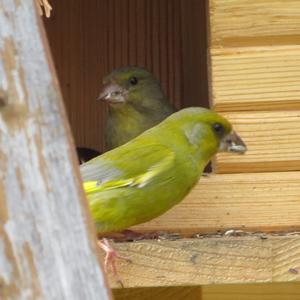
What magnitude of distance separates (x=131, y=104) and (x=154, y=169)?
1.08m

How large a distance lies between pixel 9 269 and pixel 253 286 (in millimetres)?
1755

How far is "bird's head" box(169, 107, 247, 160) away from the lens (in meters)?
2.99

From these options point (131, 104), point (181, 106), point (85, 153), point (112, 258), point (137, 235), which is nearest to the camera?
point (112, 258)

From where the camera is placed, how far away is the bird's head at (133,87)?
3.92 metres

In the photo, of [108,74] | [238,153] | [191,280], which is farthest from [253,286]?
[108,74]

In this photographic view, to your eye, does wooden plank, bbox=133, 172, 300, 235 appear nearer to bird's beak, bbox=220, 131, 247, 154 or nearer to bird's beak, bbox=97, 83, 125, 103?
bird's beak, bbox=220, 131, 247, 154

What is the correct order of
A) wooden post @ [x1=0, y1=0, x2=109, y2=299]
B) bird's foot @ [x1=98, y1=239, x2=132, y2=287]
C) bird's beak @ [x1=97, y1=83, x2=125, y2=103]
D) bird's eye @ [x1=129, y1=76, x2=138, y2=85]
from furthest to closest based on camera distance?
bird's eye @ [x1=129, y1=76, x2=138, y2=85] → bird's beak @ [x1=97, y1=83, x2=125, y2=103] → bird's foot @ [x1=98, y1=239, x2=132, y2=287] → wooden post @ [x1=0, y1=0, x2=109, y2=299]

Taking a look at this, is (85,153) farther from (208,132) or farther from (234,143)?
(234,143)

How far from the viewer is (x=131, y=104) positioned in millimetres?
4012

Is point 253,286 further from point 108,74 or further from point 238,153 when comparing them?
point 108,74

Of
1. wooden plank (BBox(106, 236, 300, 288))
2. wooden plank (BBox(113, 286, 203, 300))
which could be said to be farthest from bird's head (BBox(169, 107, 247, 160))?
wooden plank (BBox(106, 236, 300, 288))

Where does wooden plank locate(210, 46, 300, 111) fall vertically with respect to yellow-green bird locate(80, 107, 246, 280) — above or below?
above

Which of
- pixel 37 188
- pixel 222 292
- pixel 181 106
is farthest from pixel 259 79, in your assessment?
pixel 37 188

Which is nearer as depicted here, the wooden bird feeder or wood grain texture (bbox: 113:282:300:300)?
the wooden bird feeder
